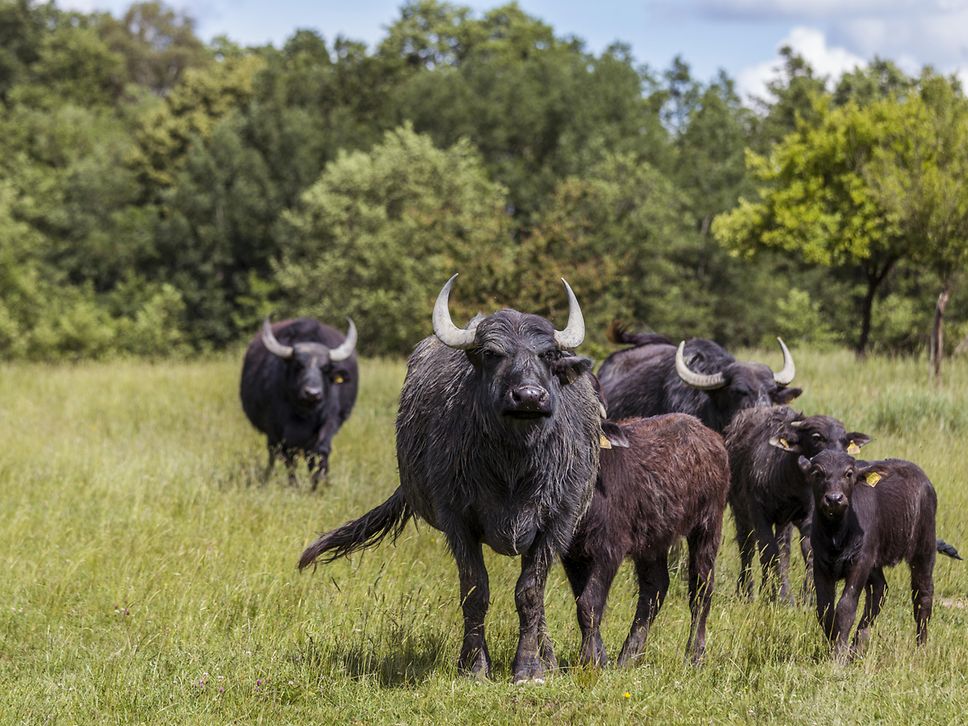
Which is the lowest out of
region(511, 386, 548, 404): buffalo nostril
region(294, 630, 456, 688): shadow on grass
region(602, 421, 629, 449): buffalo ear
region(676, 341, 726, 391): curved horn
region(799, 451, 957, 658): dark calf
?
region(294, 630, 456, 688): shadow on grass

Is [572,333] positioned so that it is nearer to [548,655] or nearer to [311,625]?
[548,655]

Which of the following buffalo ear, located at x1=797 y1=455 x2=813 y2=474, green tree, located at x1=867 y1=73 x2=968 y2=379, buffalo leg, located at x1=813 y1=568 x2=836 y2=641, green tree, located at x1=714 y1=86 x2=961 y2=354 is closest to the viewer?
buffalo leg, located at x1=813 y1=568 x2=836 y2=641

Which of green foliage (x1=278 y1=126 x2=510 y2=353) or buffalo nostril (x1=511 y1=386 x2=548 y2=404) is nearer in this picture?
buffalo nostril (x1=511 y1=386 x2=548 y2=404)

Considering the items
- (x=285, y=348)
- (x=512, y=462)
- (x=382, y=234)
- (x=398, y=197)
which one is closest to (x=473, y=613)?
(x=512, y=462)

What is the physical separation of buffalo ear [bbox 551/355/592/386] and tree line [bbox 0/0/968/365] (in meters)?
19.7

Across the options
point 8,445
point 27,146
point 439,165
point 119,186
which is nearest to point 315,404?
point 8,445

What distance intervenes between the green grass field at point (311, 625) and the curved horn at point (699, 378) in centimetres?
150

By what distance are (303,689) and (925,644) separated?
12.4ft

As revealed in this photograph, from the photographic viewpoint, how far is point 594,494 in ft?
21.6

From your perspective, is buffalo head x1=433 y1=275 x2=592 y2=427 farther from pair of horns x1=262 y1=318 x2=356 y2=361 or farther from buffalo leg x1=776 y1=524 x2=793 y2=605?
pair of horns x1=262 y1=318 x2=356 y2=361

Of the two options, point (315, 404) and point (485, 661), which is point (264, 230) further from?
point (485, 661)

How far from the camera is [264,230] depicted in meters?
45.6

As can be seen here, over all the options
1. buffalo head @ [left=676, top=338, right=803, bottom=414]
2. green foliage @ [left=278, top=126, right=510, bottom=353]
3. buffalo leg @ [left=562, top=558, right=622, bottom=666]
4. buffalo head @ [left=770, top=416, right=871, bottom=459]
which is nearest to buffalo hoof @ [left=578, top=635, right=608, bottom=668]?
buffalo leg @ [left=562, top=558, right=622, bottom=666]

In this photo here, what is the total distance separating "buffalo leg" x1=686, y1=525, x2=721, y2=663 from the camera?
6980 millimetres
